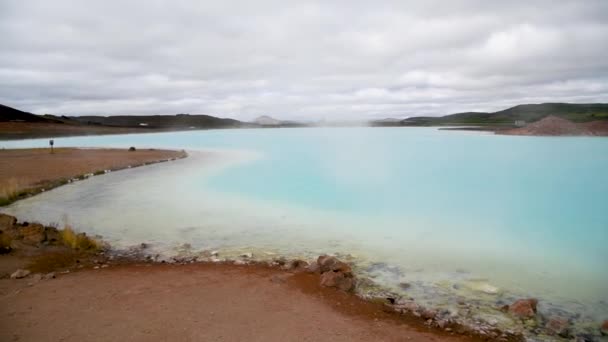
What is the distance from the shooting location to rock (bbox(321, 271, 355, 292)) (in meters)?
6.20

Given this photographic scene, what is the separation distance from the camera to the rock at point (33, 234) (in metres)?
8.25

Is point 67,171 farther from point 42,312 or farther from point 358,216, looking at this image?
point 42,312

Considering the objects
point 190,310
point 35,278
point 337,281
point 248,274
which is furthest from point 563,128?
point 35,278

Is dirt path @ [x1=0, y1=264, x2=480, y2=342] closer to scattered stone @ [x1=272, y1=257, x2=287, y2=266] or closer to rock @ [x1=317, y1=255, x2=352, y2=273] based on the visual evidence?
rock @ [x1=317, y1=255, x2=352, y2=273]

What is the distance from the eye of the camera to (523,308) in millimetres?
5406

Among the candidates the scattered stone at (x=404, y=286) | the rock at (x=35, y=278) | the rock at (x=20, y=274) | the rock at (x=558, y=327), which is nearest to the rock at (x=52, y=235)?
the rock at (x=20, y=274)

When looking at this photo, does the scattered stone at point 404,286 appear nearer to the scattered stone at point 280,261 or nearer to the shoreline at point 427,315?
the shoreline at point 427,315

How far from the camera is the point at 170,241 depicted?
903cm

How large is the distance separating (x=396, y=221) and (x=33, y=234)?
9006 millimetres

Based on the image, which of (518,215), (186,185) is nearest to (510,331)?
(518,215)

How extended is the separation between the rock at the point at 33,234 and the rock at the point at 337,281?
608 centimetres

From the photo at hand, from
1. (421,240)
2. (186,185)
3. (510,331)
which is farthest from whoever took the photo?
(186,185)

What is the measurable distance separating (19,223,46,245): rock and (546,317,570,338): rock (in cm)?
912

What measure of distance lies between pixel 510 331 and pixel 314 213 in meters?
7.86
